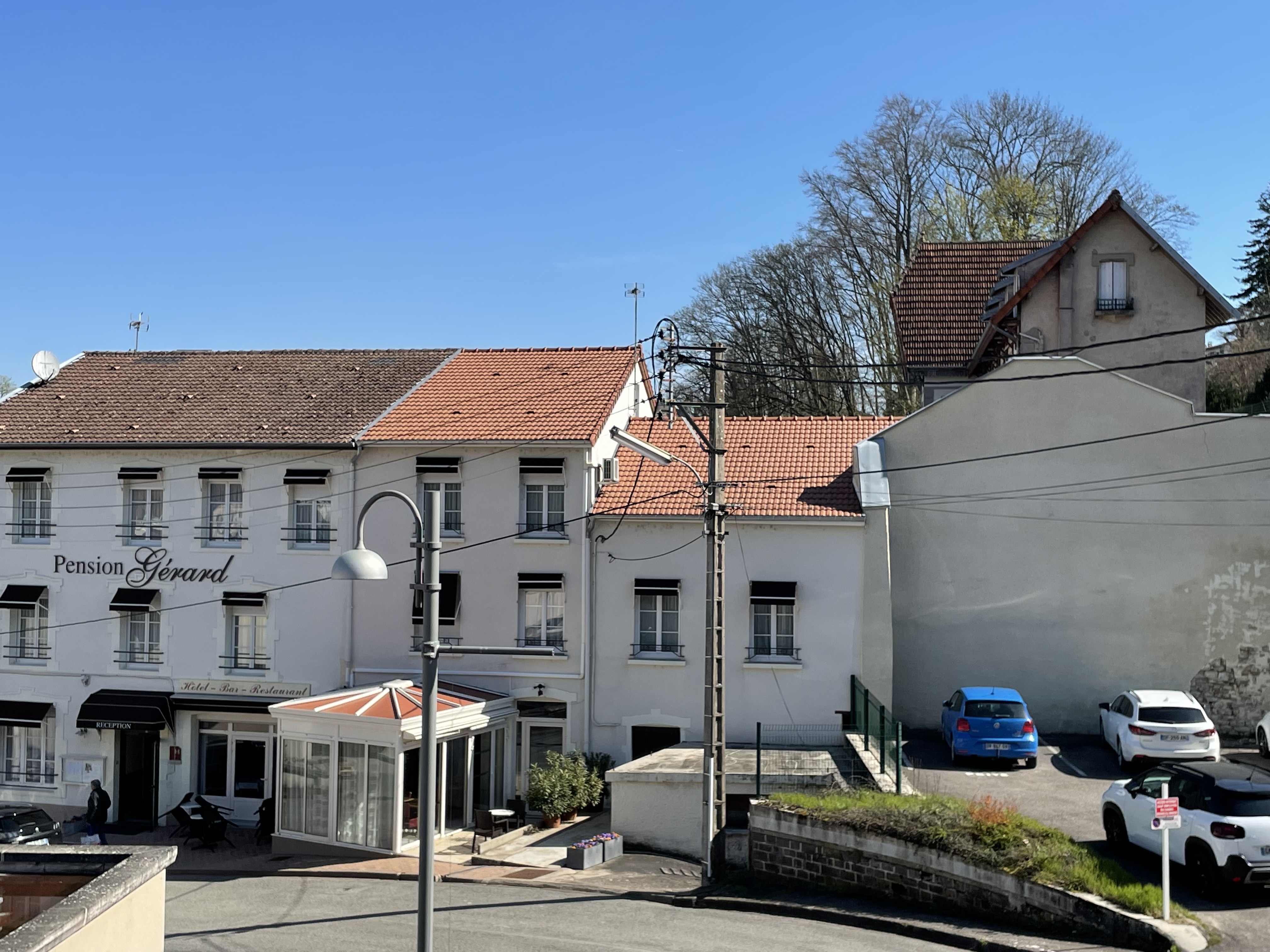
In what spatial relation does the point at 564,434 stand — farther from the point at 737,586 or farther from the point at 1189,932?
the point at 1189,932

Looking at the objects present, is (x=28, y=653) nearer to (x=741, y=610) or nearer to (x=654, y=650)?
(x=654, y=650)

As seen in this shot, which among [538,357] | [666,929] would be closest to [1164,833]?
[666,929]

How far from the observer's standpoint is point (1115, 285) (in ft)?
110

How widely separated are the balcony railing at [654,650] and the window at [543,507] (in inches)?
130

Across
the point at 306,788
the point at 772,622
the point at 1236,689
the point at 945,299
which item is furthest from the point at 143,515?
A: the point at 1236,689

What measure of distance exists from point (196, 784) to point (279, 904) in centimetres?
992

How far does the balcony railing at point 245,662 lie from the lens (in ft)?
95.7

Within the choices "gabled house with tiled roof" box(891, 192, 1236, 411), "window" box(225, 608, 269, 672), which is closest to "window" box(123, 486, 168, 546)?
"window" box(225, 608, 269, 672)

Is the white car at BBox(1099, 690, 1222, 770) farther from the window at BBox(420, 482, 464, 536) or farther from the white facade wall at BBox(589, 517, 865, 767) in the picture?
the window at BBox(420, 482, 464, 536)

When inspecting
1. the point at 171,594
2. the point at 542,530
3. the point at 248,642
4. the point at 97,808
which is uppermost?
the point at 542,530

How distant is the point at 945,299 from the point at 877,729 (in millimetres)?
20029

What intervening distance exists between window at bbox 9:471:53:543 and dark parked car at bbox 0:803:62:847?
24.9ft

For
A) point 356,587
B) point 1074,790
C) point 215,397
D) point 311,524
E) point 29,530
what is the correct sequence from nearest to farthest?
point 1074,790 → point 356,587 → point 311,524 → point 29,530 → point 215,397

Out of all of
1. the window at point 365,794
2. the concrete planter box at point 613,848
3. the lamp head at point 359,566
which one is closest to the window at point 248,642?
the window at point 365,794
